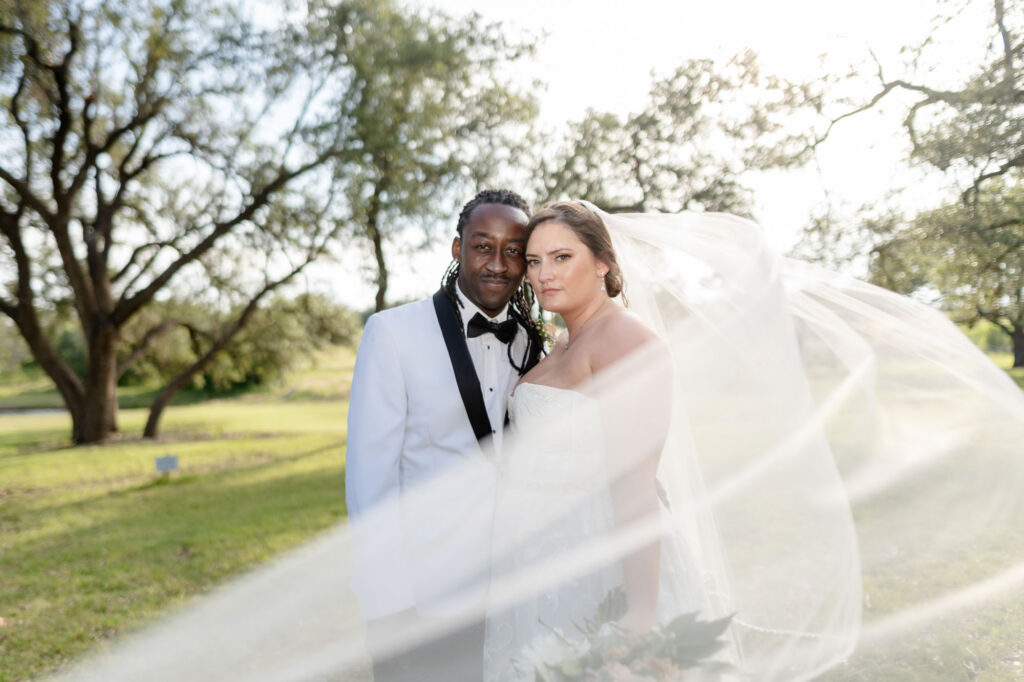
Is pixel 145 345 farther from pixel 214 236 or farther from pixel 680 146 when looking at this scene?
pixel 680 146

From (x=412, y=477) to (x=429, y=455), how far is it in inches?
5.1

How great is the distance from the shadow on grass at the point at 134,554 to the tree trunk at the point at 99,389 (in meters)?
8.94

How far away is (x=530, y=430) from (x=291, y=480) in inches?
493

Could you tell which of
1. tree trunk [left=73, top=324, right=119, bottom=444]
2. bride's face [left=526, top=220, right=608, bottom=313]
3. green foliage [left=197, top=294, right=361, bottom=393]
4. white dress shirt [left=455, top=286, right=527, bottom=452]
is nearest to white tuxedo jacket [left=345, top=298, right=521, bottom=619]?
white dress shirt [left=455, top=286, right=527, bottom=452]

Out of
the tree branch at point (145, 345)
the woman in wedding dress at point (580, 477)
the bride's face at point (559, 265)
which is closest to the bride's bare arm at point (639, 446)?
the woman in wedding dress at point (580, 477)

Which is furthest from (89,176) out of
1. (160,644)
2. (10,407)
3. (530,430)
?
(10,407)

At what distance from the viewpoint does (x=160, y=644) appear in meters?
5.60

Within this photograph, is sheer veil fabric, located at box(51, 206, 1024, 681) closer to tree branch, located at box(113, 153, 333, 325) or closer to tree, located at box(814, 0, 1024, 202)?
tree, located at box(814, 0, 1024, 202)

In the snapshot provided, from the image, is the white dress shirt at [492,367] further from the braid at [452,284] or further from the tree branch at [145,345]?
the tree branch at [145,345]

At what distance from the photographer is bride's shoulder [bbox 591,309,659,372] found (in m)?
2.43

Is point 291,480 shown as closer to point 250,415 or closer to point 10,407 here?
point 250,415

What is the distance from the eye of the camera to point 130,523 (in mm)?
10133

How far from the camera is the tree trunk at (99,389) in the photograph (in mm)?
19828

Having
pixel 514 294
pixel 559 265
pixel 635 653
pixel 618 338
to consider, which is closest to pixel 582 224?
pixel 559 265
